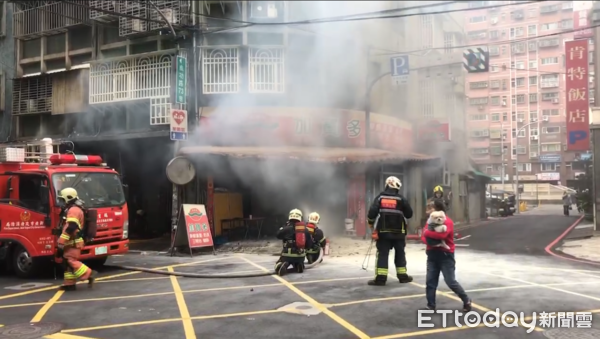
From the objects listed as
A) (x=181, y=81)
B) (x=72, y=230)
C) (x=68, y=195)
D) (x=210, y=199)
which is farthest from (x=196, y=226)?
(x=72, y=230)

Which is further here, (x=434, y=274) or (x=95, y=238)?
(x=95, y=238)

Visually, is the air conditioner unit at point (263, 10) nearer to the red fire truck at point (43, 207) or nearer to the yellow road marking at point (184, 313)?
the red fire truck at point (43, 207)

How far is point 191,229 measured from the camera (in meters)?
9.45

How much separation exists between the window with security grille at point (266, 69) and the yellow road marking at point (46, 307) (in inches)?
259

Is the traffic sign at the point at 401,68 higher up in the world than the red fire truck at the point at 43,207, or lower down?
higher up

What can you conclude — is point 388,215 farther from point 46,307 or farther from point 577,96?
point 577,96

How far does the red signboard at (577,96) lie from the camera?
14047 millimetres

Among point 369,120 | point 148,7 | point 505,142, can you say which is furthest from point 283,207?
point 505,142

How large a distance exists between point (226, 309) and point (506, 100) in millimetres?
42577

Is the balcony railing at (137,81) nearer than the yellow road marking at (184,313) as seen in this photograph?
No

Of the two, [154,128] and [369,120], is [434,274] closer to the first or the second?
[369,120]

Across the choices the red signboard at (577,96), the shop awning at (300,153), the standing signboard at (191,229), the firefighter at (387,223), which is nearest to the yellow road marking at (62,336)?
the firefighter at (387,223)

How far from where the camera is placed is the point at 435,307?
471 centimetres

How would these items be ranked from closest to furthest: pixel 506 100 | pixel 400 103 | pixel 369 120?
pixel 369 120 → pixel 400 103 → pixel 506 100
